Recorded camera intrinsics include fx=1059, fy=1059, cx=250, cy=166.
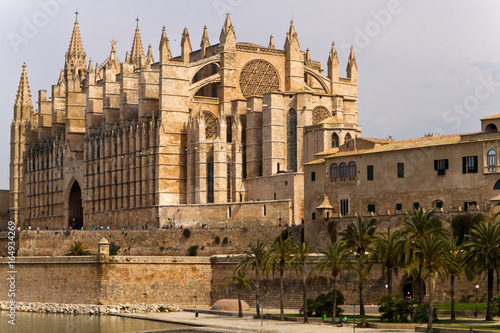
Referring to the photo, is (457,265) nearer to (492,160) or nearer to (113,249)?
(492,160)

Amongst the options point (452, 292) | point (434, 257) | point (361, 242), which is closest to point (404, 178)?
point (361, 242)

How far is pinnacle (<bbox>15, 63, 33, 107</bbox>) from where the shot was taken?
108562 mm

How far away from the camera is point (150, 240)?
3056 inches

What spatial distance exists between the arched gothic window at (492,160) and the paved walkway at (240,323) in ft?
43.6

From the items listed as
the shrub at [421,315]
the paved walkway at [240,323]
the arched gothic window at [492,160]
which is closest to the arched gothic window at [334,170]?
the paved walkway at [240,323]

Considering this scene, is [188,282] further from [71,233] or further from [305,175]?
[71,233]

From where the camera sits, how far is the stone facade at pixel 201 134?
78.9 m

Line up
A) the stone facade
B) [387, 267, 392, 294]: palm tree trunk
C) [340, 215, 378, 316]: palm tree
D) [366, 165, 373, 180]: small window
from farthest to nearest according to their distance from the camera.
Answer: the stone facade, [366, 165, 373, 180]: small window, [340, 215, 378, 316]: palm tree, [387, 267, 392, 294]: palm tree trunk

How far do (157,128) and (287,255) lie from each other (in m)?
29.2

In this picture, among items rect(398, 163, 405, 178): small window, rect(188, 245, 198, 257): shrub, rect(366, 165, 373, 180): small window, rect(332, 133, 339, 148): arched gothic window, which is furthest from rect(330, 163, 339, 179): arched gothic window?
rect(188, 245, 198, 257): shrub

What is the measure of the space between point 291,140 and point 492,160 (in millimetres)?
24755

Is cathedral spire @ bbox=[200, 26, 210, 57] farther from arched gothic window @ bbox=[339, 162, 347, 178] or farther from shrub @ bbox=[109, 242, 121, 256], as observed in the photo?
arched gothic window @ bbox=[339, 162, 347, 178]

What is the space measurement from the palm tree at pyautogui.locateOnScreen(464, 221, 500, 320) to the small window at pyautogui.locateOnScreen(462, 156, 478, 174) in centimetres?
908

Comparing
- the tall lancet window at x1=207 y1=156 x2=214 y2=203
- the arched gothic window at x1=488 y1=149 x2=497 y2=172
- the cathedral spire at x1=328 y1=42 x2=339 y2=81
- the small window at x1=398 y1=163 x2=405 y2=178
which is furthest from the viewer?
Answer: the cathedral spire at x1=328 y1=42 x2=339 y2=81
